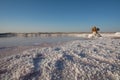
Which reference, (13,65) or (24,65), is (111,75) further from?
(13,65)

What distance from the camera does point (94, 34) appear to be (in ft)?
80.4

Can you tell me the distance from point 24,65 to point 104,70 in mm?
3307

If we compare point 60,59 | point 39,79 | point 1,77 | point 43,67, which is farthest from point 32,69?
point 60,59

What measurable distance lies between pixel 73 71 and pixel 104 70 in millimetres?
1184

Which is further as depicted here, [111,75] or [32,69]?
[32,69]

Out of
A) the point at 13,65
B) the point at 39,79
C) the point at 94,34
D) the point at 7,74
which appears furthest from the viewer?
the point at 94,34

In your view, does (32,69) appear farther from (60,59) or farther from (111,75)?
(111,75)

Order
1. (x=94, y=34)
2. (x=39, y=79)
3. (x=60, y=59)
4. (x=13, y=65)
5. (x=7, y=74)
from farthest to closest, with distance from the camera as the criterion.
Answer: (x=94, y=34), (x=60, y=59), (x=13, y=65), (x=7, y=74), (x=39, y=79)

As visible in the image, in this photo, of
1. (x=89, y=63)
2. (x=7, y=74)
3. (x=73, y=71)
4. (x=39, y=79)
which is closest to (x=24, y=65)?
(x=7, y=74)

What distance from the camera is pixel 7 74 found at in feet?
15.3

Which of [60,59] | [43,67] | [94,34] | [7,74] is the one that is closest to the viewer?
[7,74]

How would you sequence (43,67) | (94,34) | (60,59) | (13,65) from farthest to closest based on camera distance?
(94,34) → (60,59) → (13,65) → (43,67)

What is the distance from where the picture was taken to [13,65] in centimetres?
550

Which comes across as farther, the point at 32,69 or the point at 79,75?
the point at 32,69
